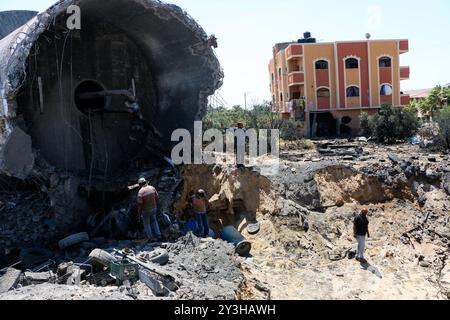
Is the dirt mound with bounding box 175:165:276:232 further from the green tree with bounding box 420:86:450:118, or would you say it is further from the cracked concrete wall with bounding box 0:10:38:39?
the green tree with bounding box 420:86:450:118

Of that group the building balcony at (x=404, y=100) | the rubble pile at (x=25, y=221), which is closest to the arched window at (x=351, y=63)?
the building balcony at (x=404, y=100)

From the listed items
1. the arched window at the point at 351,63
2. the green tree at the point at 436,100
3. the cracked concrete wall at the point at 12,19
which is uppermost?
the arched window at the point at 351,63

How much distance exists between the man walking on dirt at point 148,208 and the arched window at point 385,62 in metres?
29.4

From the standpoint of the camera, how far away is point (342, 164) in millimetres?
13359

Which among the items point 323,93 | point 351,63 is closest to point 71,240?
point 323,93

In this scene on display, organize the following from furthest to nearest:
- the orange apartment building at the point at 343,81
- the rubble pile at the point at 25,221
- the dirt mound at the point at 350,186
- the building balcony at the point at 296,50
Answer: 1. the building balcony at the point at 296,50
2. the orange apartment building at the point at 343,81
3. the dirt mound at the point at 350,186
4. the rubble pile at the point at 25,221

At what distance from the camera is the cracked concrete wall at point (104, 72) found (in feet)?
32.8

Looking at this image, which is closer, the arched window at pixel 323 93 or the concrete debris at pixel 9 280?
the concrete debris at pixel 9 280

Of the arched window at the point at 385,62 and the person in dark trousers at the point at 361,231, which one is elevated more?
the arched window at the point at 385,62

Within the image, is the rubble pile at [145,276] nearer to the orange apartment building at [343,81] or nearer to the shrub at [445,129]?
the shrub at [445,129]

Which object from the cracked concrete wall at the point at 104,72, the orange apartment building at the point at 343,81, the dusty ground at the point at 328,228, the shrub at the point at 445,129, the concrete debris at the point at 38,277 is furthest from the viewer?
the orange apartment building at the point at 343,81

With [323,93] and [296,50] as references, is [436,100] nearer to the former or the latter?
[323,93]
